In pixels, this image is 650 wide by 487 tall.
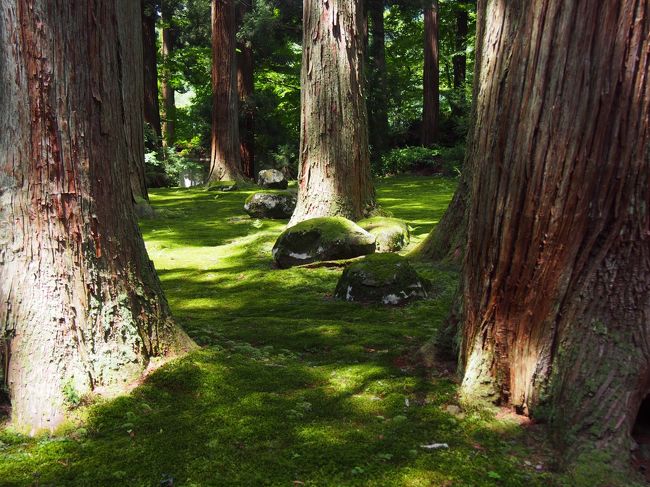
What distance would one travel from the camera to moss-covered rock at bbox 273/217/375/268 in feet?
24.4

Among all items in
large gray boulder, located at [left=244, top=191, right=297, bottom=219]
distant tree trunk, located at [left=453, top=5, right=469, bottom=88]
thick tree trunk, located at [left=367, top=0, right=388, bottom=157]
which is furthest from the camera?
distant tree trunk, located at [left=453, top=5, right=469, bottom=88]

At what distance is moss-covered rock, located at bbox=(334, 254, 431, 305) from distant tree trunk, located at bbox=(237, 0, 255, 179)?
51.2 feet

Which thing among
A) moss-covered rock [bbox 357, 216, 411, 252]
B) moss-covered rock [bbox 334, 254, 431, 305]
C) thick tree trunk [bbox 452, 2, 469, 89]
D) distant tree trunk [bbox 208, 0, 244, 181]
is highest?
thick tree trunk [bbox 452, 2, 469, 89]

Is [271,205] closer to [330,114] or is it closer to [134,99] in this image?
[330,114]

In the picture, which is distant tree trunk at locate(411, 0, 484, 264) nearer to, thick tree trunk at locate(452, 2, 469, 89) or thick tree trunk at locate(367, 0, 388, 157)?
thick tree trunk at locate(367, 0, 388, 157)

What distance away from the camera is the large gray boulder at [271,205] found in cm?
1146

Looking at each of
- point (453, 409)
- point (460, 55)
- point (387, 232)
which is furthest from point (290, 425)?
point (460, 55)

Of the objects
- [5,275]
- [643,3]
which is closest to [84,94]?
[5,275]

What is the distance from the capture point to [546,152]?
9.22 feet

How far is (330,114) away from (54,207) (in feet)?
19.3

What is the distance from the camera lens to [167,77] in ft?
90.5

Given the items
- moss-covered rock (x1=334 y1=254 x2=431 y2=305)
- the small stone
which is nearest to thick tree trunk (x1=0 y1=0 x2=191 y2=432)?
the small stone

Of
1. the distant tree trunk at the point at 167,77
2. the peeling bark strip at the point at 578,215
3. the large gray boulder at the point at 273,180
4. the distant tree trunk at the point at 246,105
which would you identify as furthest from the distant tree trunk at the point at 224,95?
the peeling bark strip at the point at 578,215

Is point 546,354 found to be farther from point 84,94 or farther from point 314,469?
point 84,94
